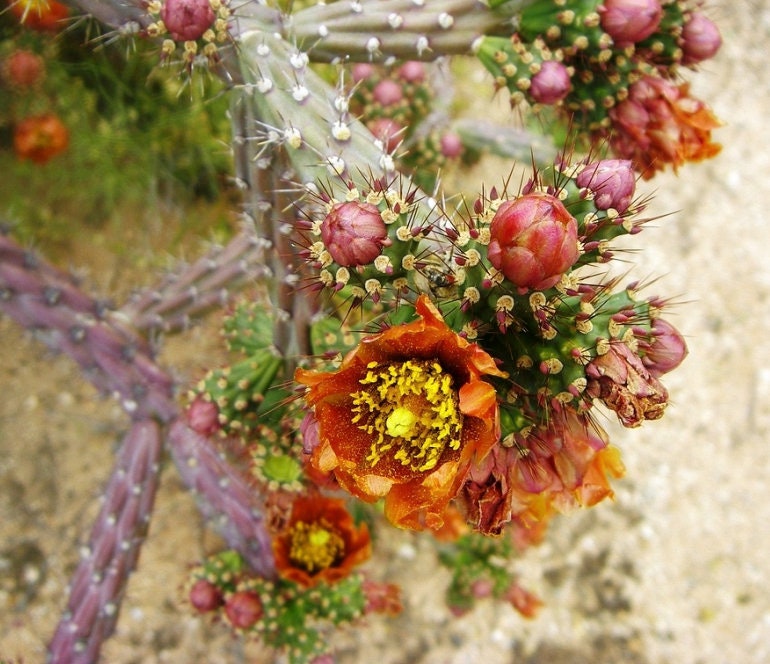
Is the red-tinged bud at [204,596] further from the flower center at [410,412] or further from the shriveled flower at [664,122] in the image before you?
the shriveled flower at [664,122]

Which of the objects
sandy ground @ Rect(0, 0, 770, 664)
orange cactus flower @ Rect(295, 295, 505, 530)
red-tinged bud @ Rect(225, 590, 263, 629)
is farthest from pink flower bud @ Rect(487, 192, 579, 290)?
sandy ground @ Rect(0, 0, 770, 664)

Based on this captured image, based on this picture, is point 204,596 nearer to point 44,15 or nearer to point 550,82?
point 550,82

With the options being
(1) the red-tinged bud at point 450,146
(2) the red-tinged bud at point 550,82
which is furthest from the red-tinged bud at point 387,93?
(2) the red-tinged bud at point 550,82

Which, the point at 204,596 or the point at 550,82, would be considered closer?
the point at 550,82

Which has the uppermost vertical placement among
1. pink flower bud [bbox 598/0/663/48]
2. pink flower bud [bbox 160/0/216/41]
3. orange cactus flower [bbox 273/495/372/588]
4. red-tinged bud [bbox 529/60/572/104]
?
pink flower bud [bbox 160/0/216/41]

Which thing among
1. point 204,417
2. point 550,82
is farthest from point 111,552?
point 550,82

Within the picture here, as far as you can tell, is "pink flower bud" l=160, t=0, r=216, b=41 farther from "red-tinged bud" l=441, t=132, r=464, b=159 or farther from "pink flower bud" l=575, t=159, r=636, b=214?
"red-tinged bud" l=441, t=132, r=464, b=159

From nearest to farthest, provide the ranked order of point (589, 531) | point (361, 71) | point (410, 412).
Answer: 1. point (410, 412)
2. point (361, 71)
3. point (589, 531)
